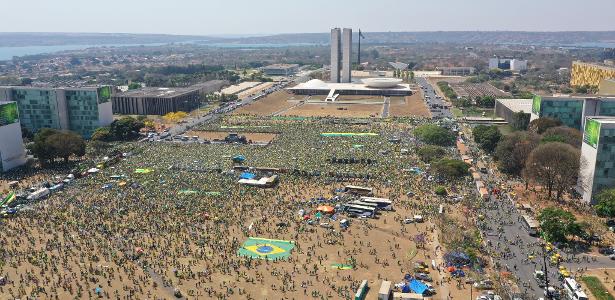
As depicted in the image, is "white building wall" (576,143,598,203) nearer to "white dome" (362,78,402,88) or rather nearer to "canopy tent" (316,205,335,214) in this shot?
"canopy tent" (316,205,335,214)

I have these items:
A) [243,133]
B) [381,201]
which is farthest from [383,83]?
[381,201]

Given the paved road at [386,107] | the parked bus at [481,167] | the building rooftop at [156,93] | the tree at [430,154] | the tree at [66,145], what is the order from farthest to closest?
the building rooftop at [156,93] → the paved road at [386,107] → the tree at [430,154] → the tree at [66,145] → the parked bus at [481,167]

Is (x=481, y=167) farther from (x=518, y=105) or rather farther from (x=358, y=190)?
(x=518, y=105)

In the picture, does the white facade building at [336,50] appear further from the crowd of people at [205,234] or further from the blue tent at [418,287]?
the blue tent at [418,287]

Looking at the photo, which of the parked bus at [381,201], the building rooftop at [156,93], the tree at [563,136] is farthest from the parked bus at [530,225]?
the building rooftop at [156,93]

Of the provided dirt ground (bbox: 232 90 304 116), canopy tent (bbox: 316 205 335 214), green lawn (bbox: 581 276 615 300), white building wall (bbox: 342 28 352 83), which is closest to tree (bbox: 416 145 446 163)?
canopy tent (bbox: 316 205 335 214)

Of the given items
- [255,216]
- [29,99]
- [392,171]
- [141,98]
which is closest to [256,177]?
[255,216]
